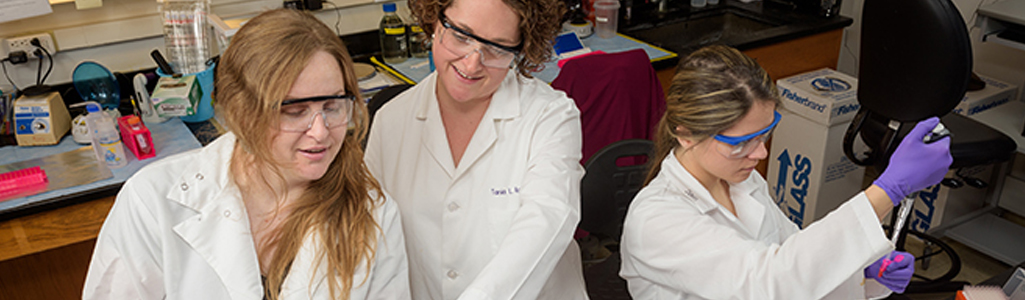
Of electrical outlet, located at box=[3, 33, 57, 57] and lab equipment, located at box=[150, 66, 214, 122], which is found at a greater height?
electrical outlet, located at box=[3, 33, 57, 57]

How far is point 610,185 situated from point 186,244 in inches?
39.4

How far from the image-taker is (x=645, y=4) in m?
3.85

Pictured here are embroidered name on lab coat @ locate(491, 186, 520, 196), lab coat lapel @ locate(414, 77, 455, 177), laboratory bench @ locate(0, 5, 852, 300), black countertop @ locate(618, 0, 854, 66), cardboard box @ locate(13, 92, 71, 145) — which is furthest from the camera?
black countertop @ locate(618, 0, 854, 66)

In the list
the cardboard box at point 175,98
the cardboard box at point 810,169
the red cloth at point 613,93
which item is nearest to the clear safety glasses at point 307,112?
the red cloth at point 613,93

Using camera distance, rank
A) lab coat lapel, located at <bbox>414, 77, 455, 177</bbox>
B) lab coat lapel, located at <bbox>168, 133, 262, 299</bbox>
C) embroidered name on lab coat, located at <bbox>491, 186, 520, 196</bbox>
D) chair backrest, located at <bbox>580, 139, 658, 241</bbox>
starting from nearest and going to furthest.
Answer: lab coat lapel, located at <bbox>168, 133, 262, 299</bbox>
embroidered name on lab coat, located at <bbox>491, 186, 520, 196</bbox>
lab coat lapel, located at <bbox>414, 77, 455, 177</bbox>
chair backrest, located at <bbox>580, 139, 658, 241</bbox>

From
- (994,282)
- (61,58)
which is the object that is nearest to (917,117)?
(994,282)

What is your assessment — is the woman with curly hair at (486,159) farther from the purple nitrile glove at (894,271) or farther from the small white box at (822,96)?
the small white box at (822,96)

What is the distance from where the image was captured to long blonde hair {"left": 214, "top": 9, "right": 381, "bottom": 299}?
116cm

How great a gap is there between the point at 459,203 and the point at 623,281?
559 mm

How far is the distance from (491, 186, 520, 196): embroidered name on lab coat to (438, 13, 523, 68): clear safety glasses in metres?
0.26

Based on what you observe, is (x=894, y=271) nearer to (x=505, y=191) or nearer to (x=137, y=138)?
(x=505, y=191)

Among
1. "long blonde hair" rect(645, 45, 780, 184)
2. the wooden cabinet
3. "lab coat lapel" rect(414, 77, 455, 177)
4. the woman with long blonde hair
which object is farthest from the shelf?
the woman with long blonde hair

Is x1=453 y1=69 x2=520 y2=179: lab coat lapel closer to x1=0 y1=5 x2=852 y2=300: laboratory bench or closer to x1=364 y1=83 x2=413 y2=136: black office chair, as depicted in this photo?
x1=364 y1=83 x2=413 y2=136: black office chair

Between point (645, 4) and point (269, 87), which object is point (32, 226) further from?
point (645, 4)
